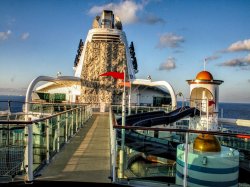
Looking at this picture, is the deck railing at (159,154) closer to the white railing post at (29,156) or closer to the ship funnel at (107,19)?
the white railing post at (29,156)

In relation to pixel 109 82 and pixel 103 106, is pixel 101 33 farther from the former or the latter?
pixel 103 106

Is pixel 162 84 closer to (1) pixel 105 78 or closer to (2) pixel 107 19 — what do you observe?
(1) pixel 105 78

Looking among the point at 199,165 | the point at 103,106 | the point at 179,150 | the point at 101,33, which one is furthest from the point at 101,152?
the point at 101,33

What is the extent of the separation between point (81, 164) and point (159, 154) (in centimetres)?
411

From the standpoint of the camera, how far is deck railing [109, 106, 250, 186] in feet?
14.1

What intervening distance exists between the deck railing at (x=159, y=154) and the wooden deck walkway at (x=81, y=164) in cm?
29

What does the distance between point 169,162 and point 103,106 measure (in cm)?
1284

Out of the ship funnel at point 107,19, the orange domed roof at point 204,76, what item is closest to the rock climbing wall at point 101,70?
the ship funnel at point 107,19

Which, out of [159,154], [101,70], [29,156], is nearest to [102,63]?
[101,70]

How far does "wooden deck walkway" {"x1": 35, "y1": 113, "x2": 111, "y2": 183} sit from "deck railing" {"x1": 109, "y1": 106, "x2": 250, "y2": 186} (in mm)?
290

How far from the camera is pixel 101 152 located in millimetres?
6965

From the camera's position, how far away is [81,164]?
561 centimetres

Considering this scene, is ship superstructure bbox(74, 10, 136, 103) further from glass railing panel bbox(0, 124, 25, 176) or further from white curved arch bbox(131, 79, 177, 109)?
glass railing panel bbox(0, 124, 25, 176)

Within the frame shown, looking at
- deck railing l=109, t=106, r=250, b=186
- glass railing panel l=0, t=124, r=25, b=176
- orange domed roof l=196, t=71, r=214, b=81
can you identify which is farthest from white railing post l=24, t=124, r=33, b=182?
orange domed roof l=196, t=71, r=214, b=81
